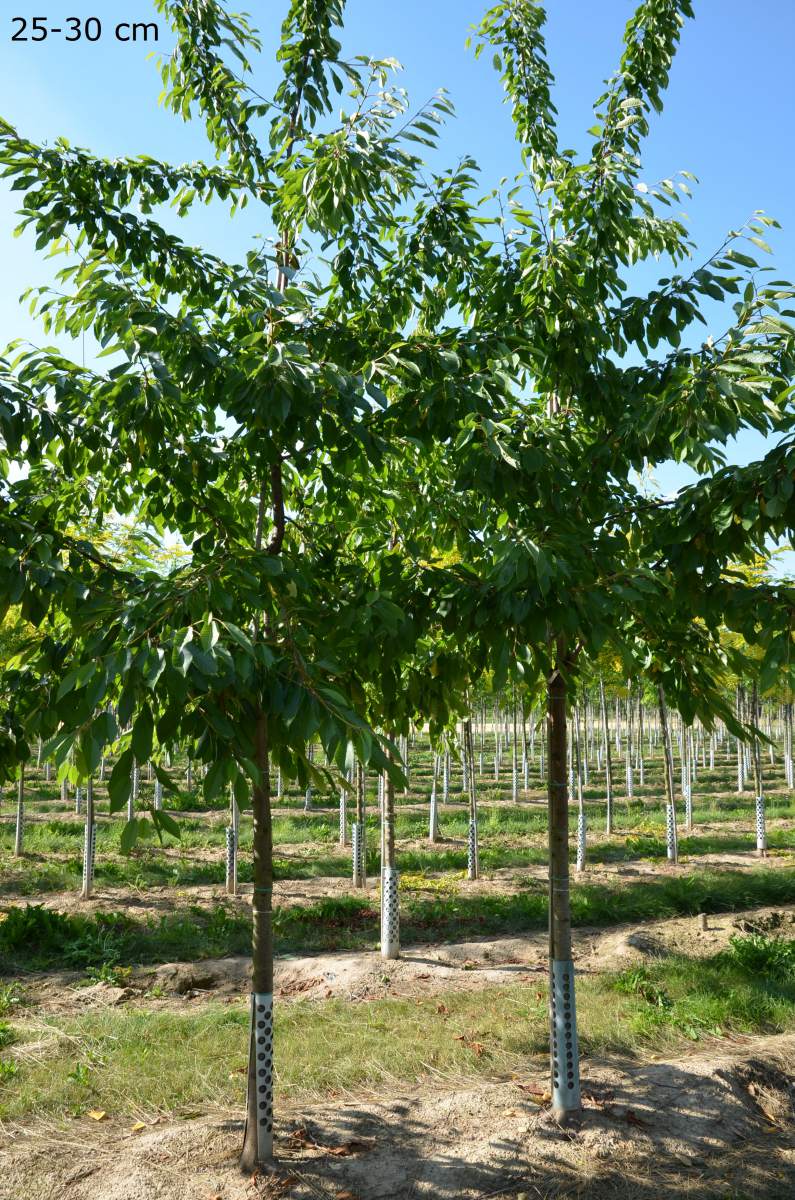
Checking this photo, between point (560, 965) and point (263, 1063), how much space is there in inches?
65.7

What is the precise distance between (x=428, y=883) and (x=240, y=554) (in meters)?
10.5

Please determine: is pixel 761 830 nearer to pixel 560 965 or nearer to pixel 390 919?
pixel 390 919

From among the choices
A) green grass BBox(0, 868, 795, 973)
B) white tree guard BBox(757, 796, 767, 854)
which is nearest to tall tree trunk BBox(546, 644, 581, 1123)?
green grass BBox(0, 868, 795, 973)

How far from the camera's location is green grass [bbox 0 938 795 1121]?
17.9 ft

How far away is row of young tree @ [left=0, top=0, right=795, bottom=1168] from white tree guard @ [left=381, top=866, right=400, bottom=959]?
447cm

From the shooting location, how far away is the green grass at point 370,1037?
544cm

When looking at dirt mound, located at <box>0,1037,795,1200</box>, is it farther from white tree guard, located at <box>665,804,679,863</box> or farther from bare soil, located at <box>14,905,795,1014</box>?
white tree guard, located at <box>665,804,679,863</box>

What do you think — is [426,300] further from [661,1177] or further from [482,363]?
[661,1177]

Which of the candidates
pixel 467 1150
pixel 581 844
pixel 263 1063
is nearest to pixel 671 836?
pixel 581 844

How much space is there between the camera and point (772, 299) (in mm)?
3439

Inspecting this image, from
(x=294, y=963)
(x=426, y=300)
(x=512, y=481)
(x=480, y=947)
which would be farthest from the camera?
(x=480, y=947)

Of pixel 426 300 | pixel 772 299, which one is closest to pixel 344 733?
pixel 772 299

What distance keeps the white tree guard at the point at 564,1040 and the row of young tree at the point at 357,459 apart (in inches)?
0.7

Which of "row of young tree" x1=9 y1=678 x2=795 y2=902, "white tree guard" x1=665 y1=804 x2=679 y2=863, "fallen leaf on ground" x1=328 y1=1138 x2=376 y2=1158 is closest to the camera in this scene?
"fallen leaf on ground" x1=328 y1=1138 x2=376 y2=1158
